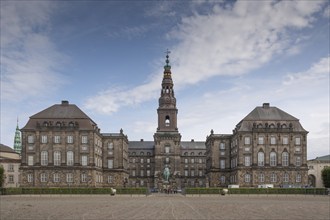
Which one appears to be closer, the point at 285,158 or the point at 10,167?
the point at 285,158

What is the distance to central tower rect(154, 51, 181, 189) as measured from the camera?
14762 centimetres

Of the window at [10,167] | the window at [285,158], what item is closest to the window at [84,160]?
the window at [10,167]

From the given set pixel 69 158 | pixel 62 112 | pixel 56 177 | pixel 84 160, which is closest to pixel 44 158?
pixel 56 177

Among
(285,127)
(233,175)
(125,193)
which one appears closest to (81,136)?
(125,193)

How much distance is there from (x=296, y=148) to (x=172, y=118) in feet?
169

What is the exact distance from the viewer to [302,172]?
104 m

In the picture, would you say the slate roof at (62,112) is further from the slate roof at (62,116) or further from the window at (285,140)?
the window at (285,140)

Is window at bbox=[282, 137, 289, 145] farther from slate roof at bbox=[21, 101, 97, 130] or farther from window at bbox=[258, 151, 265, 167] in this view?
slate roof at bbox=[21, 101, 97, 130]

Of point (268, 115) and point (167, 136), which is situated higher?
point (268, 115)

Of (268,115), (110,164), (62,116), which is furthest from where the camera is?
(110,164)

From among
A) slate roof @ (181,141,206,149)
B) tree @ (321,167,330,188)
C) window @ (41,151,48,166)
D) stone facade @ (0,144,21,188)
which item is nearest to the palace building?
window @ (41,151,48,166)

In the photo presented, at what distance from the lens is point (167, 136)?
14862 cm

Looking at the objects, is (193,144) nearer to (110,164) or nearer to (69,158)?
(110,164)

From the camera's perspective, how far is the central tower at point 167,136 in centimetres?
14762
